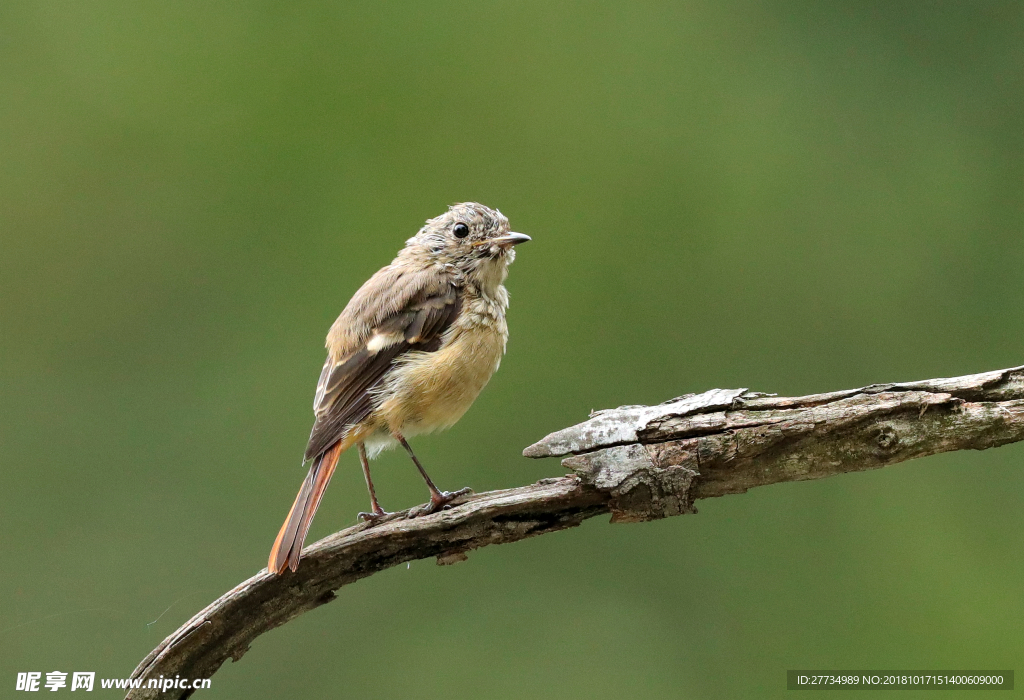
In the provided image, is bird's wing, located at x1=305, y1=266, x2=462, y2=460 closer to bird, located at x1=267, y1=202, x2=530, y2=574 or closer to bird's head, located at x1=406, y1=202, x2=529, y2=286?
bird, located at x1=267, y1=202, x2=530, y2=574

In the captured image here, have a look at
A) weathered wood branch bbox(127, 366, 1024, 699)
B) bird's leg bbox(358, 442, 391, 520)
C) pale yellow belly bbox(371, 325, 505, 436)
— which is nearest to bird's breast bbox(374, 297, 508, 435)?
pale yellow belly bbox(371, 325, 505, 436)

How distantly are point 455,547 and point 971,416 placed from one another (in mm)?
1371

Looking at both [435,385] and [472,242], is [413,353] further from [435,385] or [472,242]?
[472,242]

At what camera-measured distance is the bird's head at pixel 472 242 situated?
3.01 m

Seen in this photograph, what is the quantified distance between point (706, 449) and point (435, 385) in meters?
0.91

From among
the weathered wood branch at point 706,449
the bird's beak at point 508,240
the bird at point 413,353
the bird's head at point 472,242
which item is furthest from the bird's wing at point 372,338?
the weathered wood branch at point 706,449

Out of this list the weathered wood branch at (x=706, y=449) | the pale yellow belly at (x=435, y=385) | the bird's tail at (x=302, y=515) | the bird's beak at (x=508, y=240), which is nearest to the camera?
the weathered wood branch at (x=706, y=449)

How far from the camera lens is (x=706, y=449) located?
212 centimetres

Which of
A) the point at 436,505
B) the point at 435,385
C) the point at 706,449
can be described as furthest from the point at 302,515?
the point at 706,449

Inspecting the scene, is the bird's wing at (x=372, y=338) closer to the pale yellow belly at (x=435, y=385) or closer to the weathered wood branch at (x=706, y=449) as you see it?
the pale yellow belly at (x=435, y=385)

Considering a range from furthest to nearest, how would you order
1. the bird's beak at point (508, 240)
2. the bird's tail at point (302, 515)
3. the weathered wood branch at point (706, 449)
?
the bird's beak at point (508, 240) → the bird's tail at point (302, 515) → the weathered wood branch at point (706, 449)

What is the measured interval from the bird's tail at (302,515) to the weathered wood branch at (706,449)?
0.15 metres

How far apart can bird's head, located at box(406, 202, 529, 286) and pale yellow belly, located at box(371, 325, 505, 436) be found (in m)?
0.30

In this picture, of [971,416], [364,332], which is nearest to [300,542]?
[364,332]
